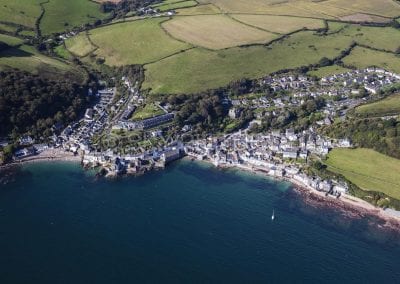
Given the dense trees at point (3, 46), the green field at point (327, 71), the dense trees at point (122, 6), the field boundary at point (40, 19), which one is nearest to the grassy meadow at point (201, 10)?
the dense trees at point (122, 6)

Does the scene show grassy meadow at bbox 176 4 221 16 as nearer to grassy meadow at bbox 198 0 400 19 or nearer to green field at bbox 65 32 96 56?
grassy meadow at bbox 198 0 400 19

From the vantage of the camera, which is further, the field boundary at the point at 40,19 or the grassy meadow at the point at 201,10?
the grassy meadow at the point at 201,10

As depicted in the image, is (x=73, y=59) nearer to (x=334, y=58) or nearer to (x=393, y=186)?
(x=334, y=58)

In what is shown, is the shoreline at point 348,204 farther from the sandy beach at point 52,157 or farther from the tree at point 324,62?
the tree at point 324,62

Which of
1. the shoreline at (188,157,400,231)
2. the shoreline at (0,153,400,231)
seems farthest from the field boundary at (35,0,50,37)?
the shoreline at (188,157,400,231)

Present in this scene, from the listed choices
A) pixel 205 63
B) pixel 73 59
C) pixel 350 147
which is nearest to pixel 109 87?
pixel 73 59

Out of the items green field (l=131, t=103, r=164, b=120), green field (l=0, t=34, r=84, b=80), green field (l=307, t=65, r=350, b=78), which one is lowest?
green field (l=131, t=103, r=164, b=120)
